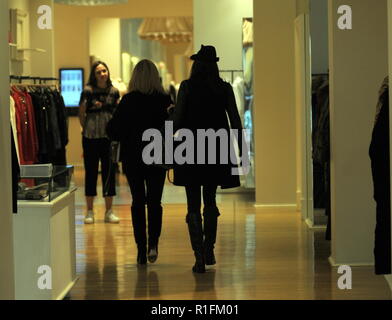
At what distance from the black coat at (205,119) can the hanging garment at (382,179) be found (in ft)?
4.90

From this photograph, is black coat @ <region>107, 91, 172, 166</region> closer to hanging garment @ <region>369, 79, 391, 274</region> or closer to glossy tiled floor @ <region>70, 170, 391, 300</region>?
glossy tiled floor @ <region>70, 170, 391, 300</region>

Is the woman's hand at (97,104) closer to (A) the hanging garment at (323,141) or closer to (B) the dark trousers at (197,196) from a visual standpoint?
(A) the hanging garment at (323,141)

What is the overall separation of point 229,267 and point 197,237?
408 millimetres

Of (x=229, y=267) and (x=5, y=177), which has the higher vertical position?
(x=5, y=177)

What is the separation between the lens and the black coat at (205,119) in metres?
6.79

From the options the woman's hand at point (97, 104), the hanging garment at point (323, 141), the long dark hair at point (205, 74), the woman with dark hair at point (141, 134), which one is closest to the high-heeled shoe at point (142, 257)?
the woman with dark hair at point (141, 134)

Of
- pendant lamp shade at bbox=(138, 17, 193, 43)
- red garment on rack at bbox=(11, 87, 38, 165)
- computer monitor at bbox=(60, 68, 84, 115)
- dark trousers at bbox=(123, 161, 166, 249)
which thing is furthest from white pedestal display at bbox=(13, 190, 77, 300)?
pendant lamp shade at bbox=(138, 17, 193, 43)

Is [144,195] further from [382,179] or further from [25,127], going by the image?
[25,127]

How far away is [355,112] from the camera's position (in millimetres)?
6934

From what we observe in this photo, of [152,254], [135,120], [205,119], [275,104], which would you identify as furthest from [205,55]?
[275,104]
